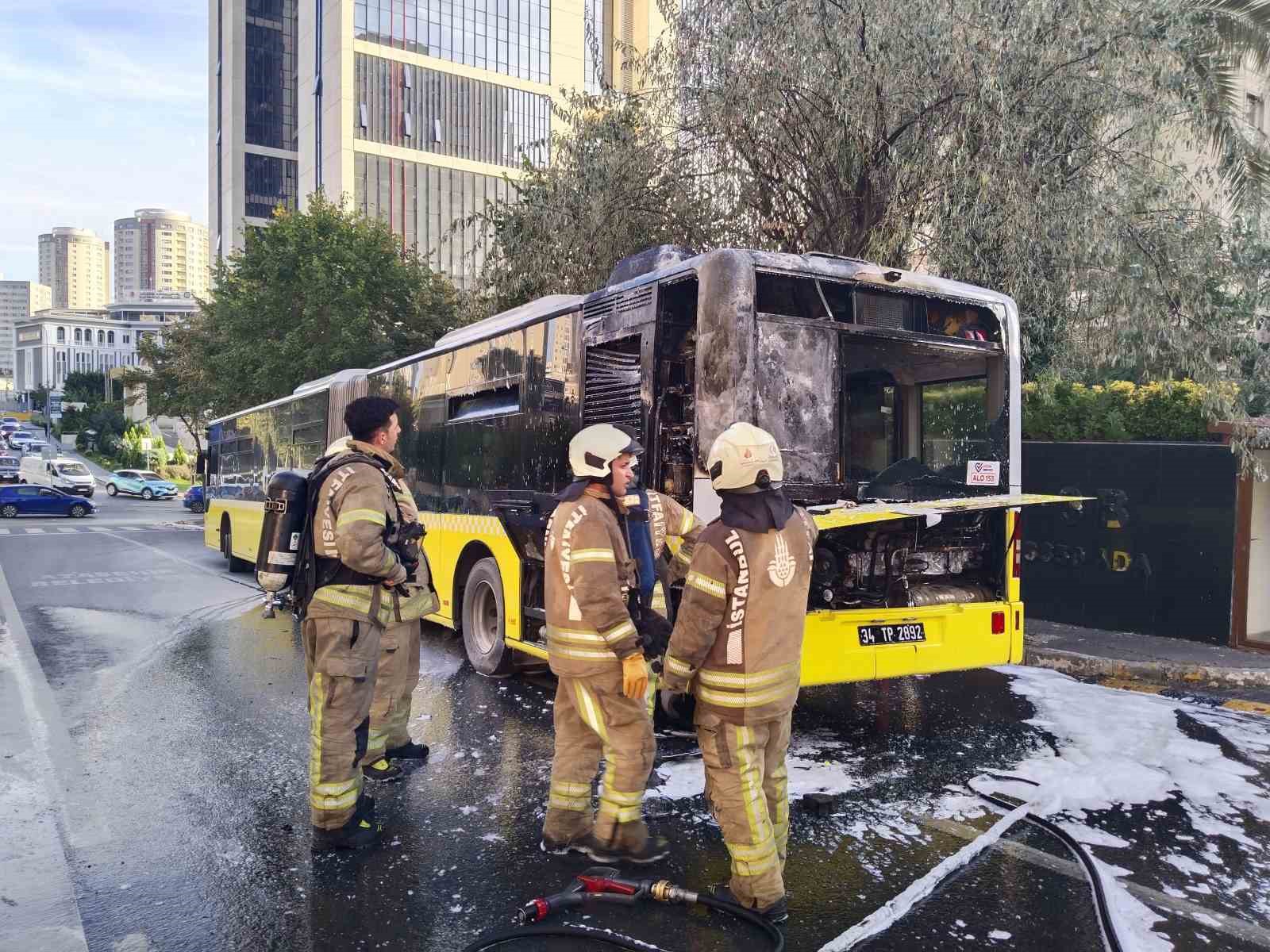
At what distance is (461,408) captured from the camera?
8.92 metres

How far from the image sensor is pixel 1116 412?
10141 millimetres

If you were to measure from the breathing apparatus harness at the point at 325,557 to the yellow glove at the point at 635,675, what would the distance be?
1.38 m

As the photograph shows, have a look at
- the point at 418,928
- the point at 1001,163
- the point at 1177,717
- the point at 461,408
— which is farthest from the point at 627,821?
the point at 1001,163

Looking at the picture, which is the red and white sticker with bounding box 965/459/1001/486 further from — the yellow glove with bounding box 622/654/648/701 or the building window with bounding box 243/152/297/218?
the building window with bounding box 243/152/297/218

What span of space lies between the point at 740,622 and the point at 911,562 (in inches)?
120

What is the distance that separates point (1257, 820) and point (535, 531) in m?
4.61

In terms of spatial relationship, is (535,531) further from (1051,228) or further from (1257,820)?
(1051,228)

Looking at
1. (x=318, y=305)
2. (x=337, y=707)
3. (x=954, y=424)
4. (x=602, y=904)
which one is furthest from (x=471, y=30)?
(x=602, y=904)

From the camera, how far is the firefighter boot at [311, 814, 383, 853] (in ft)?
14.2

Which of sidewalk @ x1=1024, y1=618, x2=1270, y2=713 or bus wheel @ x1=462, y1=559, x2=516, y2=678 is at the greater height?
bus wheel @ x1=462, y1=559, x2=516, y2=678

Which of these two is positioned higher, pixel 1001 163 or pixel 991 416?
pixel 1001 163

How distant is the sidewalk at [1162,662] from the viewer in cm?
811

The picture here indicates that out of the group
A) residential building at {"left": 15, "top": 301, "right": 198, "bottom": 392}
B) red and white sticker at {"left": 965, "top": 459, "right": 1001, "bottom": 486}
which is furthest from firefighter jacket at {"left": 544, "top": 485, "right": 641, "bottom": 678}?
residential building at {"left": 15, "top": 301, "right": 198, "bottom": 392}

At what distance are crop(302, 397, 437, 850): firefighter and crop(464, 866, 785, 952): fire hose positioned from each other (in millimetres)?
1097
